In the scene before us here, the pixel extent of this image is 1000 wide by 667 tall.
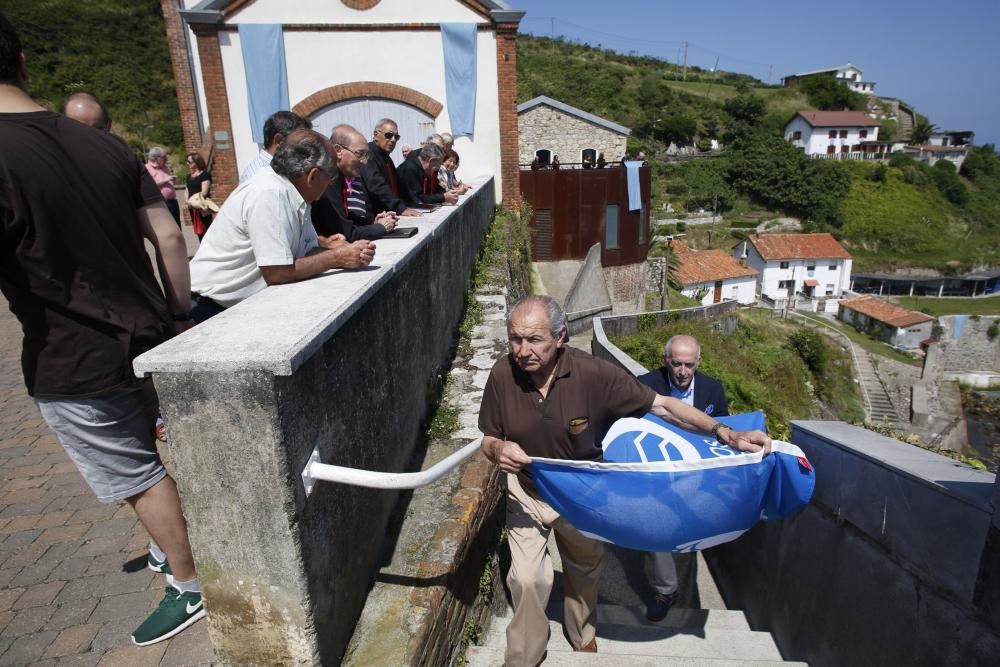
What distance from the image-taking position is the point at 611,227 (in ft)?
60.6

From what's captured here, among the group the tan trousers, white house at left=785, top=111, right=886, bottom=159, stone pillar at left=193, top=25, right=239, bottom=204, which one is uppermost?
white house at left=785, top=111, right=886, bottom=159

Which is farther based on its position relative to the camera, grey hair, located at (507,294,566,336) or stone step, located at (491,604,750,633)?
stone step, located at (491,604,750,633)

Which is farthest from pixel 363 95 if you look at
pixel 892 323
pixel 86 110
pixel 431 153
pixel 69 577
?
pixel 892 323

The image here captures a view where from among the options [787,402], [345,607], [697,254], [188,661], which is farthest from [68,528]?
[697,254]

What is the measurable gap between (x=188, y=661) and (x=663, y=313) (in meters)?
17.0

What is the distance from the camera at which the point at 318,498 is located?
2162mm

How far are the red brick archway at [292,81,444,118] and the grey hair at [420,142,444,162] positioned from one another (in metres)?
5.52

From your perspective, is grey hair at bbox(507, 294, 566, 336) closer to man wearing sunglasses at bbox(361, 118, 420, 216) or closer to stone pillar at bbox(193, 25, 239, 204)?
man wearing sunglasses at bbox(361, 118, 420, 216)

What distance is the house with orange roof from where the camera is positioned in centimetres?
4622

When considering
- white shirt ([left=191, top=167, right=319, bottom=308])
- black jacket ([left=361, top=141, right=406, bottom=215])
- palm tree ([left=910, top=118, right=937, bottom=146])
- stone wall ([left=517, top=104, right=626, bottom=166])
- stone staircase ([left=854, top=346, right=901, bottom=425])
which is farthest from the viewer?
palm tree ([left=910, top=118, right=937, bottom=146])

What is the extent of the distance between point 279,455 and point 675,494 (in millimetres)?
1998

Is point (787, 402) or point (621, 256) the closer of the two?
point (621, 256)

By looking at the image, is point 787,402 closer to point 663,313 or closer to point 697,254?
point 663,313

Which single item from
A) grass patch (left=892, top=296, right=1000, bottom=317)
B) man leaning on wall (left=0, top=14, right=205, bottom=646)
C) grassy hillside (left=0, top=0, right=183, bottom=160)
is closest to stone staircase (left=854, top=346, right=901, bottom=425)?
grass patch (left=892, top=296, right=1000, bottom=317)
